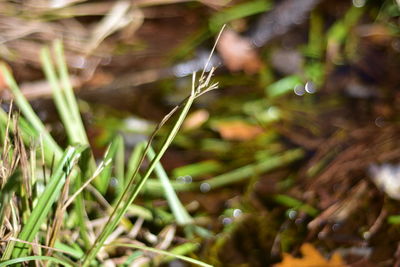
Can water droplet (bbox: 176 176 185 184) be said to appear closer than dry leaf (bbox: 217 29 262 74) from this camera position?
Yes

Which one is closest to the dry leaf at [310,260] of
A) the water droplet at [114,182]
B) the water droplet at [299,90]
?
the water droplet at [114,182]

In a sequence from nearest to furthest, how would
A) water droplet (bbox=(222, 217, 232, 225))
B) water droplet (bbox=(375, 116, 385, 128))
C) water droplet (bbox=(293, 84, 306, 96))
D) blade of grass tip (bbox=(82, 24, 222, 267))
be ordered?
blade of grass tip (bbox=(82, 24, 222, 267)) < water droplet (bbox=(222, 217, 232, 225)) < water droplet (bbox=(375, 116, 385, 128)) < water droplet (bbox=(293, 84, 306, 96))

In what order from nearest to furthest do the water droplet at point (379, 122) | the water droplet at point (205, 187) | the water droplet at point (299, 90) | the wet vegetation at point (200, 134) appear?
the wet vegetation at point (200, 134) → the water droplet at point (205, 187) → the water droplet at point (379, 122) → the water droplet at point (299, 90)

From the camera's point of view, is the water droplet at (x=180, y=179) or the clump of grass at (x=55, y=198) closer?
the clump of grass at (x=55, y=198)

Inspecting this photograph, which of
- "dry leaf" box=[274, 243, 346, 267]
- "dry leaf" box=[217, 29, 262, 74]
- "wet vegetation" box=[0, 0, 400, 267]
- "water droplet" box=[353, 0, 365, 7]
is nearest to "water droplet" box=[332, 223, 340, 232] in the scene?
"wet vegetation" box=[0, 0, 400, 267]

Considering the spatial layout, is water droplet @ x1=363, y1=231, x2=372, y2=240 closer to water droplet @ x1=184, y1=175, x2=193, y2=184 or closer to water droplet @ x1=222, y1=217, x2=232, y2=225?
water droplet @ x1=222, y1=217, x2=232, y2=225

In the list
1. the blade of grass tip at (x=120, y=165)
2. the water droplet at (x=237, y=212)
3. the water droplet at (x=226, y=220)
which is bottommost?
the water droplet at (x=226, y=220)

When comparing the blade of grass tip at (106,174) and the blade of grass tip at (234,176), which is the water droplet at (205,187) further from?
the blade of grass tip at (106,174)
